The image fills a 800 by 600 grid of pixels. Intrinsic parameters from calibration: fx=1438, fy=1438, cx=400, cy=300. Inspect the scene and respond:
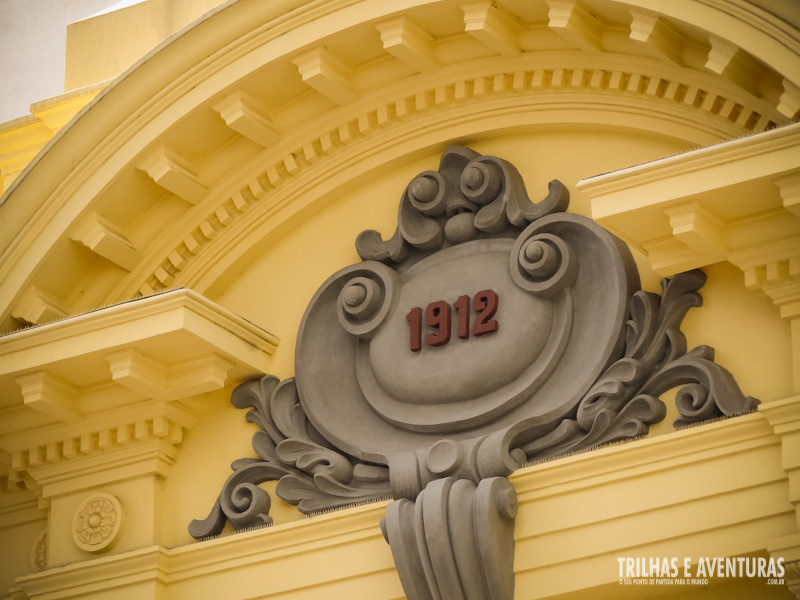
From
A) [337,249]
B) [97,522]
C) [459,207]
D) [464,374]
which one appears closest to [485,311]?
[464,374]

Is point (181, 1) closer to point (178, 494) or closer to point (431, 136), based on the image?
point (431, 136)

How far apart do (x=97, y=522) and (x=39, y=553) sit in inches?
21.3

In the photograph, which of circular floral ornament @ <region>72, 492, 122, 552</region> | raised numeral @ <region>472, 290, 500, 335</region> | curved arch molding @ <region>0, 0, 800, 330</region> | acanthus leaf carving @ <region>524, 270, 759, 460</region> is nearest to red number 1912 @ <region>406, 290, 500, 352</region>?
raised numeral @ <region>472, 290, 500, 335</region>

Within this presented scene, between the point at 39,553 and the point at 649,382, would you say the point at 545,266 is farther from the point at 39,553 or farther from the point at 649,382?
the point at 39,553

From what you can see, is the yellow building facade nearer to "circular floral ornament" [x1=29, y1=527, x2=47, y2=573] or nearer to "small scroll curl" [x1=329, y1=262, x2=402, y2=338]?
"circular floral ornament" [x1=29, y1=527, x2=47, y2=573]

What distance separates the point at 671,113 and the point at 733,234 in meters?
0.72

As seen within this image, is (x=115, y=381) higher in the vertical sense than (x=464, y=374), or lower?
higher

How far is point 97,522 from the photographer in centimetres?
688

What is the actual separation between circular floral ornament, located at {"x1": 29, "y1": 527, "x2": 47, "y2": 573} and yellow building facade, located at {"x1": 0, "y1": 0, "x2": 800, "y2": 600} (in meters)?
0.02

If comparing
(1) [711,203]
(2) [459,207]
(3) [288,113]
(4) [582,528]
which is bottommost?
(4) [582,528]

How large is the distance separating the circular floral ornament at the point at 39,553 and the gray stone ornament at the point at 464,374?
98cm

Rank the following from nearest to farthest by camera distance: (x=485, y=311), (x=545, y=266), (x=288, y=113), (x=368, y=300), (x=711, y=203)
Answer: (x=711, y=203) → (x=545, y=266) → (x=485, y=311) → (x=368, y=300) → (x=288, y=113)

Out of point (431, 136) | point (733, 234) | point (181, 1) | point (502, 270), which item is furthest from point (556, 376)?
point (181, 1)

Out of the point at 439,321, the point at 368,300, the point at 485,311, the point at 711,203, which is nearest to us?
the point at 711,203
